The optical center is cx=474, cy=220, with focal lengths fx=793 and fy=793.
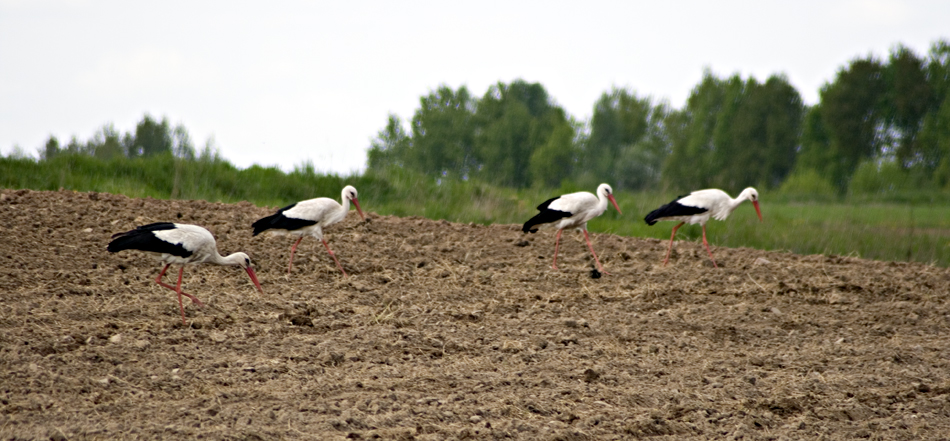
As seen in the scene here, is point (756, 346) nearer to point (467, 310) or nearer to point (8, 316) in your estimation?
point (467, 310)

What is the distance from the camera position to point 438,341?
629 centimetres

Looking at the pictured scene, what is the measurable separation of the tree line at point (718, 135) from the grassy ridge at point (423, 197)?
51.8 ft

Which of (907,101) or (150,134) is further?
(150,134)

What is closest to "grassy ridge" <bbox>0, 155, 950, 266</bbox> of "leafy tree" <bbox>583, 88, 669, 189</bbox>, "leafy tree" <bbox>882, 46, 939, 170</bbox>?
"leafy tree" <bbox>882, 46, 939, 170</bbox>

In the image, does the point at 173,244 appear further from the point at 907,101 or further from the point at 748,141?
the point at 748,141

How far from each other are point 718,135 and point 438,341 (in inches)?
1895

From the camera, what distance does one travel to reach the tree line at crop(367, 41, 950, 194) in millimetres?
36688

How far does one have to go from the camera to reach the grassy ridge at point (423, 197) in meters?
12.4

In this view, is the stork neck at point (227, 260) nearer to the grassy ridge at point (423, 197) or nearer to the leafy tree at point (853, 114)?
the grassy ridge at point (423, 197)

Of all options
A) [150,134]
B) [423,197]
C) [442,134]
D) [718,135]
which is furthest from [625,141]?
[423,197]

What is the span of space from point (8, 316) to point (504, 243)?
602 cm

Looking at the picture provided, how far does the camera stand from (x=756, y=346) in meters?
6.89

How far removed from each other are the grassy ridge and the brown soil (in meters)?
2.26

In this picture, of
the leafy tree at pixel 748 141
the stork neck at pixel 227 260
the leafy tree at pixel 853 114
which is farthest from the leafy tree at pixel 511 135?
the stork neck at pixel 227 260
